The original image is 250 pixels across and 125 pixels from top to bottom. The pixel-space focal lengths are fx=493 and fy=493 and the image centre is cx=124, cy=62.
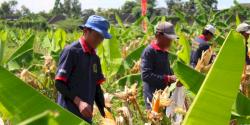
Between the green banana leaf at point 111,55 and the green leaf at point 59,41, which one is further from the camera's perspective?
the green leaf at point 59,41

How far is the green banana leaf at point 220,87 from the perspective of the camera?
169 centimetres

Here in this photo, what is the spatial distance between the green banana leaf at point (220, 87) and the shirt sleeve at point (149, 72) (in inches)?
98.4

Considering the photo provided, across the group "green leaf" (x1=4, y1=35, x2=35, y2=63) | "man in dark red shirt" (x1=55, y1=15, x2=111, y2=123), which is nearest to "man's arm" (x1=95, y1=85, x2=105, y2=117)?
"man in dark red shirt" (x1=55, y1=15, x2=111, y2=123)

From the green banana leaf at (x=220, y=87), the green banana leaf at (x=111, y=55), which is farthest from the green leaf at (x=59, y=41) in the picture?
the green banana leaf at (x=220, y=87)

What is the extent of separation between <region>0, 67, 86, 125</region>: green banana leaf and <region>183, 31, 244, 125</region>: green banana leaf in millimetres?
494

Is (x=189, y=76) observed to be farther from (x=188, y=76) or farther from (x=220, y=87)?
(x=220, y=87)

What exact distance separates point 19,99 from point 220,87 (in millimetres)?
685

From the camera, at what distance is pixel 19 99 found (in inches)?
65.4

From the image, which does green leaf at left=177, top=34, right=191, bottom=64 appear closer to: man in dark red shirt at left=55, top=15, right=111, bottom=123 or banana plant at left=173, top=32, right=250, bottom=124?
man in dark red shirt at left=55, top=15, right=111, bottom=123

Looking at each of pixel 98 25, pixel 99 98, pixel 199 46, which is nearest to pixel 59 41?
pixel 199 46

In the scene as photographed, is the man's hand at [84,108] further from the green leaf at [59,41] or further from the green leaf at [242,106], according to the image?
the green leaf at [59,41]

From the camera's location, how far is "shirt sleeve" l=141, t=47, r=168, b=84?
4242mm

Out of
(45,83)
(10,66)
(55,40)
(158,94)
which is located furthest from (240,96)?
(55,40)

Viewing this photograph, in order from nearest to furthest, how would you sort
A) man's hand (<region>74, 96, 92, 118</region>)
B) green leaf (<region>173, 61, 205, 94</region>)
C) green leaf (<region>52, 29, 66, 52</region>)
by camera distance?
green leaf (<region>173, 61, 205, 94</region>) < man's hand (<region>74, 96, 92, 118</region>) < green leaf (<region>52, 29, 66, 52</region>)
